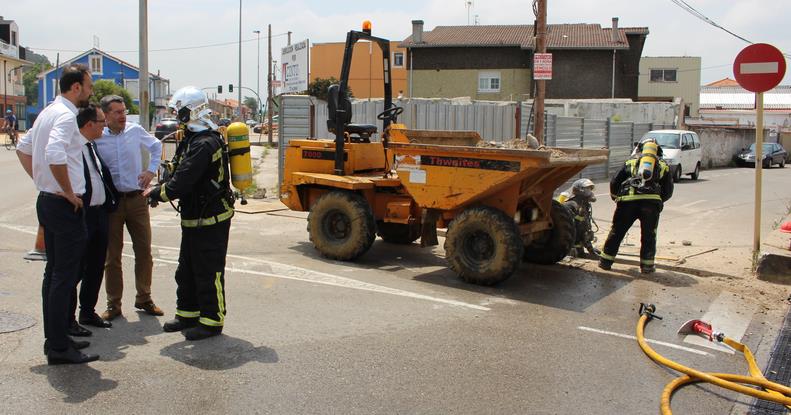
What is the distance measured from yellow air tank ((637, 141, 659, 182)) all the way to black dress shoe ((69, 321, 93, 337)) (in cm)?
592

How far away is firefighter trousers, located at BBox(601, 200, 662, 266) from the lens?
323 inches

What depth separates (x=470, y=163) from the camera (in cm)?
742

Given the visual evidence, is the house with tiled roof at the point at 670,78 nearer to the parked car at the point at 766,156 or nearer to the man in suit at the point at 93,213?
the parked car at the point at 766,156

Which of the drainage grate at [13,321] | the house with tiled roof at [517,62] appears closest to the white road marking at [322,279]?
the drainage grate at [13,321]

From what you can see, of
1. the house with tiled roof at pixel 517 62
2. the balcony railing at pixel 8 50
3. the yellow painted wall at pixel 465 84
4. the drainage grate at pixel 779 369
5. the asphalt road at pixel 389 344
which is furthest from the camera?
the balcony railing at pixel 8 50

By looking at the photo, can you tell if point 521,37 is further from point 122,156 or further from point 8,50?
point 122,156

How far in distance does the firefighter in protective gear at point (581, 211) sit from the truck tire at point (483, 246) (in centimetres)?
192

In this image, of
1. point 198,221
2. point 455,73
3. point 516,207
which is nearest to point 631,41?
point 455,73

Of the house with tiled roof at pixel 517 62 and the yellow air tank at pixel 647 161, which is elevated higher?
the house with tiled roof at pixel 517 62

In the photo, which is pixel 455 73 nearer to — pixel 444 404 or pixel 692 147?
pixel 692 147

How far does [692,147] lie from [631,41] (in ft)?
75.9

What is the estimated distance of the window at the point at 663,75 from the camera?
2098 inches

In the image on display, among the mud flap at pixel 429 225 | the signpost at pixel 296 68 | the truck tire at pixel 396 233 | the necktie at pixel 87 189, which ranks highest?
the signpost at pixel 296 68

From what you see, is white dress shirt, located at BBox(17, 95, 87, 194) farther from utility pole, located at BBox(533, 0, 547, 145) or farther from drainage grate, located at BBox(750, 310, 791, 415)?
utility pole, located at BBox(533, 0, 547, 145)
